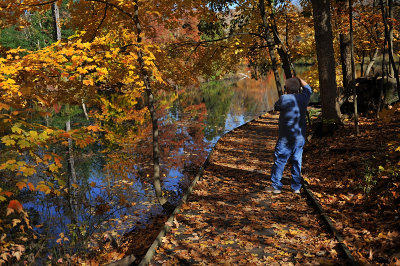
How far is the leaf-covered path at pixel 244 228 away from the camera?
13.6 ft

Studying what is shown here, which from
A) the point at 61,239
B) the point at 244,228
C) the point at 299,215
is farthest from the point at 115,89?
the point at 299,215

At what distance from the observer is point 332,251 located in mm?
3951

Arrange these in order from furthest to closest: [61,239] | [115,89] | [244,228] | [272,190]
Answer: [115,89], [61,239], [272,190], [244,228]

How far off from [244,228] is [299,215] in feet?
3.60

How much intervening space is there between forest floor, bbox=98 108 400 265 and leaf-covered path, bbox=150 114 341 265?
1cm

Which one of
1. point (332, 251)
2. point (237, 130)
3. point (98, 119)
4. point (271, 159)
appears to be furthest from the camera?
point (98, 119)

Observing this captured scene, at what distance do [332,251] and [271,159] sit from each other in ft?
19.2

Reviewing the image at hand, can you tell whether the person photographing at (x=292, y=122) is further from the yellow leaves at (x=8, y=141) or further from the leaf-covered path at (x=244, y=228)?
the yellow leaves at (x=8, y=141)

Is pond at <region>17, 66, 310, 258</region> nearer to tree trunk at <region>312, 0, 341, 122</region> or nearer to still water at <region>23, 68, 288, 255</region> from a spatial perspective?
still water at <region>23, 68, 288, 255</region>

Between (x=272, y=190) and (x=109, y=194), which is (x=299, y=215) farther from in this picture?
(x=109, y=194)

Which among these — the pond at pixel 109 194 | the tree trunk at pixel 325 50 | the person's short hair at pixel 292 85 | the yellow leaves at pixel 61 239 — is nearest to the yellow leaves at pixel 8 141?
the pond at pixel 109 194

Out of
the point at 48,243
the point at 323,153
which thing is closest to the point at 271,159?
the point at 323,153

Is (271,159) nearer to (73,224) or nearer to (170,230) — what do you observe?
(170,230)

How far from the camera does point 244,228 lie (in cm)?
502
